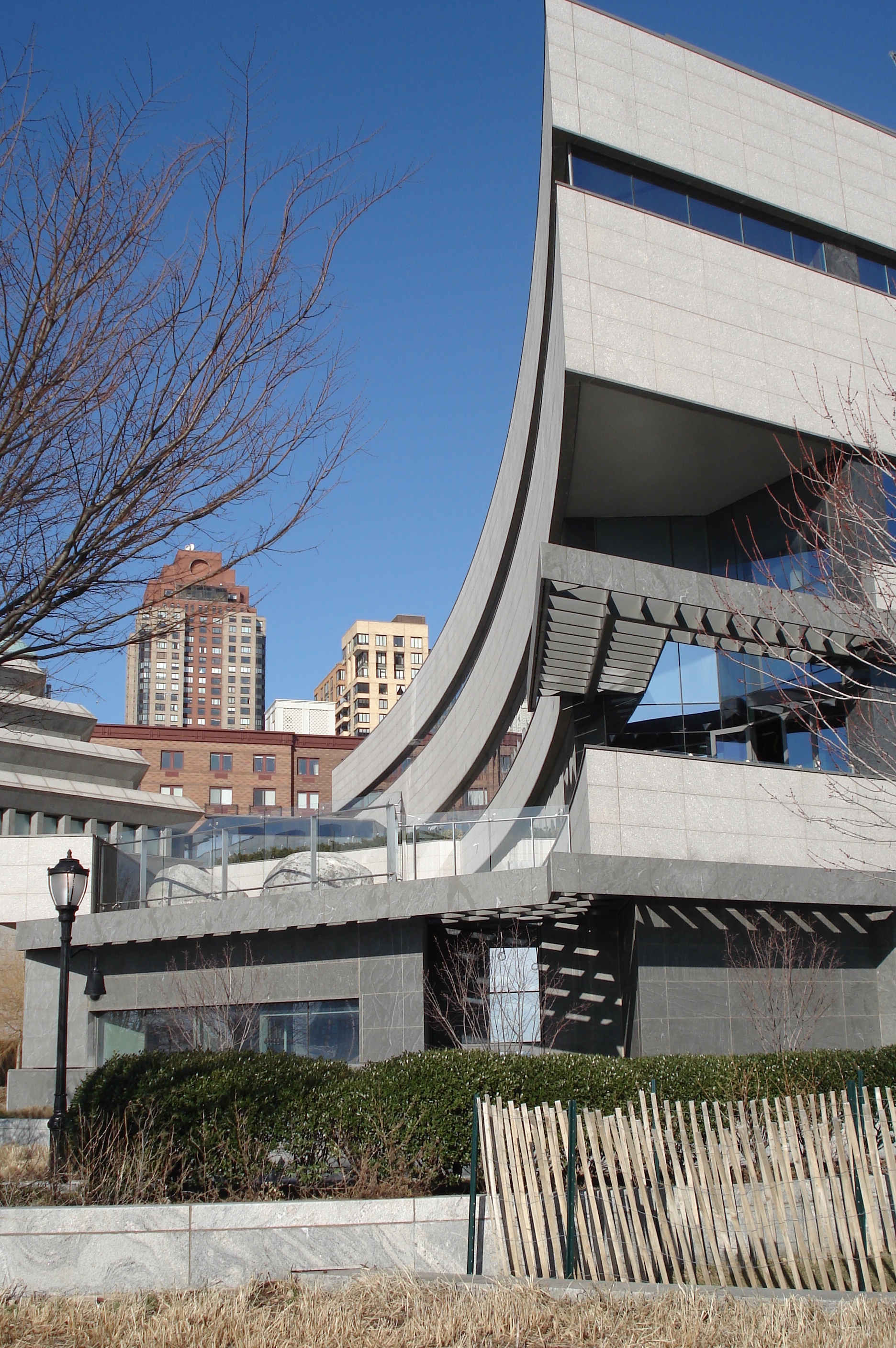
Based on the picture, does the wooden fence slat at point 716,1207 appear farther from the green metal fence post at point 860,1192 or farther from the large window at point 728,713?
the large window at point 728,713

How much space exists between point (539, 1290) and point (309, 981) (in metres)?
11.9

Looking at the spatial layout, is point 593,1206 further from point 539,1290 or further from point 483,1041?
point 483,1041

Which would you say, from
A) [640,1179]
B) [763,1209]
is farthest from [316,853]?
[763,1209]

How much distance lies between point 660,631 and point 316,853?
7.22 m

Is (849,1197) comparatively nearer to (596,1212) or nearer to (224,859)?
(596,1212)

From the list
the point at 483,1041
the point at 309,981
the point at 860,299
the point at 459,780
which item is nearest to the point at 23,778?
the point at 459,780

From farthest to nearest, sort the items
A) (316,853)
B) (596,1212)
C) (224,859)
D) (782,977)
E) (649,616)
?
(224,859) → (316,853) → (649,616) → (782,977) → (596,1212)

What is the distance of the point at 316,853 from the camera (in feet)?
61.8

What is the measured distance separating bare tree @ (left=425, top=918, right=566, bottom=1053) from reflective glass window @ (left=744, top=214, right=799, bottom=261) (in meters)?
14.5

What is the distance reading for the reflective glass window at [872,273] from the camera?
22812 mm

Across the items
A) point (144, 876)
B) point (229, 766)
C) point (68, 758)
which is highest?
point (229, 766)

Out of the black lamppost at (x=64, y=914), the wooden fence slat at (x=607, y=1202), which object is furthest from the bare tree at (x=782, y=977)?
the black lamppost at (x=64, y=914)

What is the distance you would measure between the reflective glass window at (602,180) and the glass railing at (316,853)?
38.9 ft

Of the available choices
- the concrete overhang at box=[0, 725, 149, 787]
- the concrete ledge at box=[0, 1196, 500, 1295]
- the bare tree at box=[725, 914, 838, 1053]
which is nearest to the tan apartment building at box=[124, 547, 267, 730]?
the concrete overhang at box=[0, 725, 149, 787]
